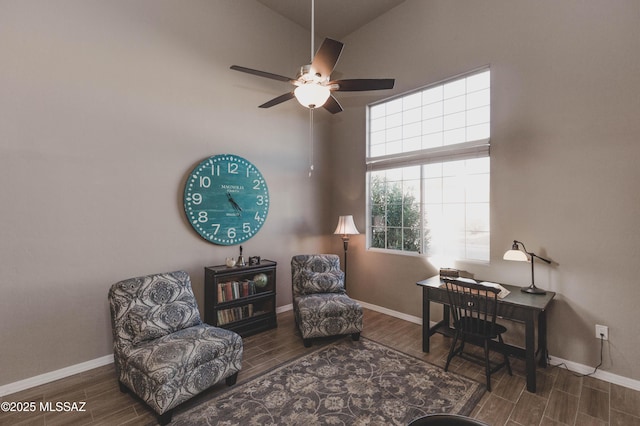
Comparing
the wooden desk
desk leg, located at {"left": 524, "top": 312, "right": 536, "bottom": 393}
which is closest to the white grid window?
the wooden desk

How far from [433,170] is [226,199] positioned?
278 cm

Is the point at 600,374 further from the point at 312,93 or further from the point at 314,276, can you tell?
the point at 312,93

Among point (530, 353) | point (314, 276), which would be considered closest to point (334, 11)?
point (314, 276)

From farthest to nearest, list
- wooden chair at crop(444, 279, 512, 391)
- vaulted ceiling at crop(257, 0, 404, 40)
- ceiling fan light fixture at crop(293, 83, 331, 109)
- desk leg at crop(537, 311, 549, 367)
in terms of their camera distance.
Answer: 1. vaulted ceiling at crop(257, 0, 404, 40)
2. desk leg at crop(537, 311, 549, 367)
3. wooden chair at crop(444, 279, 512, 391)
4. ceiling fan light fixture at crop(293, 83, 331, 109)

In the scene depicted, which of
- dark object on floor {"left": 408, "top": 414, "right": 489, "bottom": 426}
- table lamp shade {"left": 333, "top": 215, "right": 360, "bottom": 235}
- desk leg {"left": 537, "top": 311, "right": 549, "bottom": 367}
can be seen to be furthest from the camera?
table lamp shade {"left": 333, "top": 215, "right": 360, "bottom": 235}

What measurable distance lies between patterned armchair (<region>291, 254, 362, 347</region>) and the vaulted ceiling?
3.60 metres

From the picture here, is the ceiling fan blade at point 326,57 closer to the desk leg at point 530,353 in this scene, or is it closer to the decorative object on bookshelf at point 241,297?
the decorative object on bookshelf at point 241,297

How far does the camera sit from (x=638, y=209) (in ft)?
→ 8.10

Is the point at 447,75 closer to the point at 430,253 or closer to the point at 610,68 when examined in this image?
the point at 610,68

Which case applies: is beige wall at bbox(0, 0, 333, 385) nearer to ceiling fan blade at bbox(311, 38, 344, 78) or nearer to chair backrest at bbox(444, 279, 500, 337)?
ceiling fan blade at bbox(311, 38, 344, 78)

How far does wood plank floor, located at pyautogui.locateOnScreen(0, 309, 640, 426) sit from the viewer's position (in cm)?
211

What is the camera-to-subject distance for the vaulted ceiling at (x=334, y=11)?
4.11m

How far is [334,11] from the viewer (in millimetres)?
4242

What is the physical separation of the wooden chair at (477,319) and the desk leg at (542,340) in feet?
1.34
